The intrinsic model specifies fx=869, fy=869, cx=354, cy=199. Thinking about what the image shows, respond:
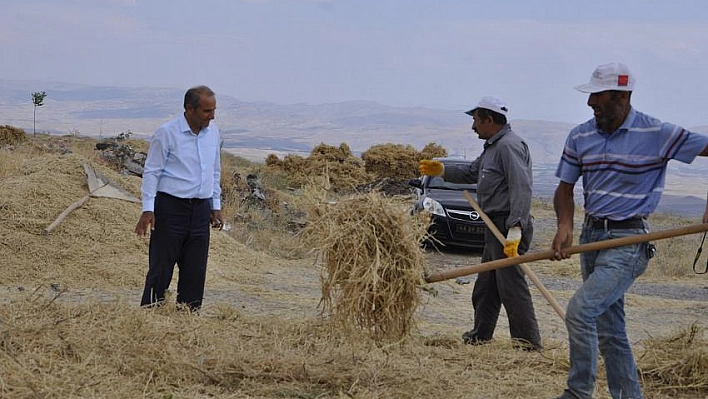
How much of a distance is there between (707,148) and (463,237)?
988 cm

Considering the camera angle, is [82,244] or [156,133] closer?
[156,133]

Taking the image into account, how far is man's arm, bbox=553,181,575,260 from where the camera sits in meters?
4.71

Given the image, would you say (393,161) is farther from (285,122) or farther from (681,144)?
(285,122)

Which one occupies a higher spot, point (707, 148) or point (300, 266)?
point (707, 148)

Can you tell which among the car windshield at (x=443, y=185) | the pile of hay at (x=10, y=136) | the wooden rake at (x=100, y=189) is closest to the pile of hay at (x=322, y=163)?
the pile of hay at (x=10, y=136)

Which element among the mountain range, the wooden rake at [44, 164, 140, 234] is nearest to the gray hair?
the wooden rake at [44, 164, 140, 234]

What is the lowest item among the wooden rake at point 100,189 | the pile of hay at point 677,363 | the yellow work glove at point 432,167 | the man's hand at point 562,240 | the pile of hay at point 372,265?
the pile of hay at point 677,363

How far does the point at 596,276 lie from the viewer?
4523 millimetres

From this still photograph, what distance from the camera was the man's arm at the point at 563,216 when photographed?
4707 millimetres

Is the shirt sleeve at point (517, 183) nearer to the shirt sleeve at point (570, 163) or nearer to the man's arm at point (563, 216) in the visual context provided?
the man's arm at point (563, 216)

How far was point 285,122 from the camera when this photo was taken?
157 m

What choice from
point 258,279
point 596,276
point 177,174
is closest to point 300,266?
point 258,279

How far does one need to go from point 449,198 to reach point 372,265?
946 cm

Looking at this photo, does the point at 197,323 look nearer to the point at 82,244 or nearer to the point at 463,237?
Result: the point at 82,244
